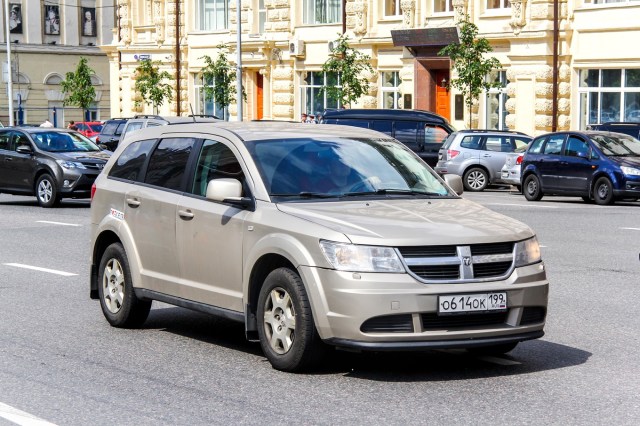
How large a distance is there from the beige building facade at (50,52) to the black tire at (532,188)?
184 ft

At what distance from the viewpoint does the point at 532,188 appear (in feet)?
95.5

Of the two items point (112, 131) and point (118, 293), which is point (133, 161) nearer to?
point (118, 293)

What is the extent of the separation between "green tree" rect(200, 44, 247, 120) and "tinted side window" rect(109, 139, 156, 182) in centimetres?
4092

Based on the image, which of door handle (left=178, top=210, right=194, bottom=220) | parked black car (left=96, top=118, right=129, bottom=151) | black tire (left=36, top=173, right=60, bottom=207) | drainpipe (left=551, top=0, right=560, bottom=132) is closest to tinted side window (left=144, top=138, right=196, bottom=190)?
door handle (left=178, top=210, right=194, bottom=220)

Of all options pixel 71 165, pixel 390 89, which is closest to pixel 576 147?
pixel 71 165

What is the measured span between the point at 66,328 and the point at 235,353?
6.23 ft

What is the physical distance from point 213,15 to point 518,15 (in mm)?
19460

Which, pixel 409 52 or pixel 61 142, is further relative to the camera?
pixel 409 52

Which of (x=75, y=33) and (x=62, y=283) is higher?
(x=75, y=33)

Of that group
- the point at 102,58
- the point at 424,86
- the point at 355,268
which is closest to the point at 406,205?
the point at 355,268

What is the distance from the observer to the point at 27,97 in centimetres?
8506

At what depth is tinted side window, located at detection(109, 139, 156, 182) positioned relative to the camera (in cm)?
1052

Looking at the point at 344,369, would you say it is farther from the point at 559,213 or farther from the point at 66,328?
the point at 559,213

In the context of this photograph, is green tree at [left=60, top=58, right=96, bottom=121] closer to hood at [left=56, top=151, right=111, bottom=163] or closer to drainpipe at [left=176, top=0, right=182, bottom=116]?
drainpipe at [left=176, top=0, right=182, bottom=116]
